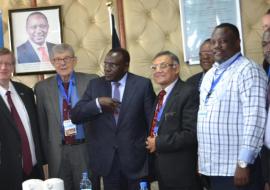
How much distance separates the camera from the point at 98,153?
117 inches

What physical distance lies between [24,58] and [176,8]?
4.73ft

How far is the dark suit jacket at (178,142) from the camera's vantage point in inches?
105

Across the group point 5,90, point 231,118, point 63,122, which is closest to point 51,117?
point 63,122

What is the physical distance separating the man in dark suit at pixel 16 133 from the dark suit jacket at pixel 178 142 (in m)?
0.99

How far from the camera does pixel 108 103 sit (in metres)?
2.84

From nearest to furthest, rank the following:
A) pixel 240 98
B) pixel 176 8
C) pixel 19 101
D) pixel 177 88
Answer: pixel 240 98, pixel 177 88, pixel 19 101, pixel 176 8

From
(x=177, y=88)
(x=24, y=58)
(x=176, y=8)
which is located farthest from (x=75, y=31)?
(x=177, y=88)

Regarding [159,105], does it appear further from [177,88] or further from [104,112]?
[104,112]

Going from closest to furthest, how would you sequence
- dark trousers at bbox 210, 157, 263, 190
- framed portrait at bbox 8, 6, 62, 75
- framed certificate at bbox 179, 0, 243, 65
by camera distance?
dark trousers at bbox 210, 157, 263, 190, framed certificate at bbox 179, 0, 243, 65, framed portrait at bbox 8, 6, 62, 75

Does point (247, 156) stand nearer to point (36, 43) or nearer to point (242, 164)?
point (242, 164)

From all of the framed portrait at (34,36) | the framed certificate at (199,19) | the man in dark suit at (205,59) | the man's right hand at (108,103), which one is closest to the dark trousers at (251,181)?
the man's right hand at (108,103)

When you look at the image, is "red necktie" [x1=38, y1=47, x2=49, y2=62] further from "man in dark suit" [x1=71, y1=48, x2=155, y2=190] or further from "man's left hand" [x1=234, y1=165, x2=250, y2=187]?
"man's left hand" [x1=234, y1=165, x2=250, y2=187]

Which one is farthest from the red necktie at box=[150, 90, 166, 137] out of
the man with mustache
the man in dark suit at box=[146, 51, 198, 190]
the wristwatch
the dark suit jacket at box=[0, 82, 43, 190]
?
the dark suit jacket at box=[0, 82, 43, 190]

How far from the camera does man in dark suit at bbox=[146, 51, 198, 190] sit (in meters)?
2.67
